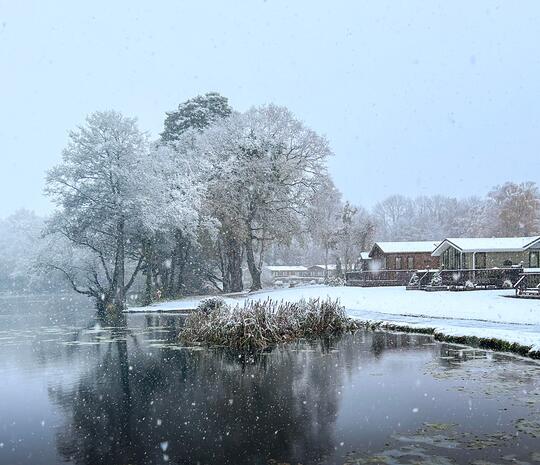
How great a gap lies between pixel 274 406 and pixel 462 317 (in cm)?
1420

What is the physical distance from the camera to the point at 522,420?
9203 mm

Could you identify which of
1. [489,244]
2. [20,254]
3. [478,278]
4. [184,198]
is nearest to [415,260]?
[489,244]

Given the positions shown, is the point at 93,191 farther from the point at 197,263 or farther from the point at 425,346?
the point at 425,346

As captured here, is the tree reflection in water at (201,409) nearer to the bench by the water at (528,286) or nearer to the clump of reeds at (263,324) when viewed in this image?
the clump of reeds at (263,324)

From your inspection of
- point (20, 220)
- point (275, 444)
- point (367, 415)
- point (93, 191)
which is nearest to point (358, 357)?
point (367, 415)

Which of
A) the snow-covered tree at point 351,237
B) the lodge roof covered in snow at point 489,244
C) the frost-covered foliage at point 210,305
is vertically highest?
the snow-covered tree at point 351,237

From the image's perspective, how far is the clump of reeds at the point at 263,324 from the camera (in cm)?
1941

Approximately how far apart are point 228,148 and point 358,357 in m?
34.6

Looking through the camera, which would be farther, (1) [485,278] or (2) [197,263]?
(2) [197,263]

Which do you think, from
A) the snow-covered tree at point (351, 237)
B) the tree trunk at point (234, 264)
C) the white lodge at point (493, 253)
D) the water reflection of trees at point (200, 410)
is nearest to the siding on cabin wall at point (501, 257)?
the white lodge at point (493, 253)

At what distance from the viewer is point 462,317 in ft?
74.6

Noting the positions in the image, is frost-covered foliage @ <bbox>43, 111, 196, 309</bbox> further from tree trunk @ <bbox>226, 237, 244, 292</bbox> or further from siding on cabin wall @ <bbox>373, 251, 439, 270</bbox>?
siding on cabin wall @ <bbox>373, 251, 439, 270</bbox>

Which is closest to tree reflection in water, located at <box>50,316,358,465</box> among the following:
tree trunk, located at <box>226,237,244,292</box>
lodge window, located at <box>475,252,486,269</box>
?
tree trunk, located at <box>226,237,244,292</box>

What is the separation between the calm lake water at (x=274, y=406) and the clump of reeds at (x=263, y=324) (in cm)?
137
